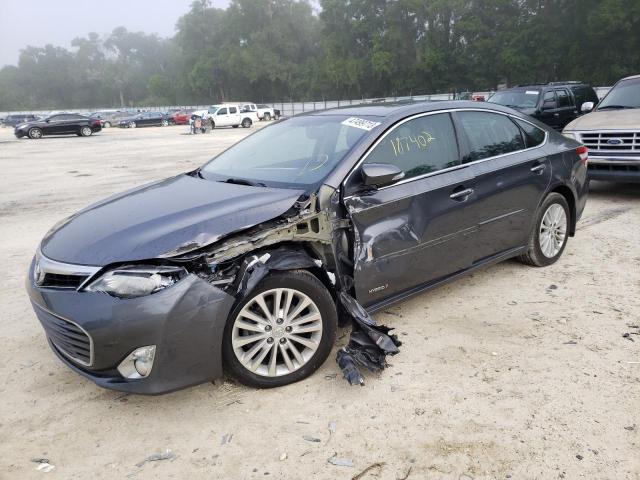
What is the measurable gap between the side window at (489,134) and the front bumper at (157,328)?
7.78 feet

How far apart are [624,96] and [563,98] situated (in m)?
4.54

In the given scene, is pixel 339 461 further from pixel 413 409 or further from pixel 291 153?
pixel 291 153

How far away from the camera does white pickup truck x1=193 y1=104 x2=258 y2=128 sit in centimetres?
3662

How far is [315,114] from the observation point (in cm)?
445

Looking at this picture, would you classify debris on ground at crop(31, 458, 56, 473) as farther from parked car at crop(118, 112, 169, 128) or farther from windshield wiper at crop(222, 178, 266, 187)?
parked car at crop(118, 112, 169, 128)

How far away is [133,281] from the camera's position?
2.77 meters

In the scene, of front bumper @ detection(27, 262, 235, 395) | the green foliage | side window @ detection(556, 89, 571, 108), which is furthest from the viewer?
the green foliage

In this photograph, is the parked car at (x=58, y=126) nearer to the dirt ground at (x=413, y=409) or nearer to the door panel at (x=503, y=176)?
the dirt ground at (x=413, y=409)

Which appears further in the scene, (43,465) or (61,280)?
(61,280)

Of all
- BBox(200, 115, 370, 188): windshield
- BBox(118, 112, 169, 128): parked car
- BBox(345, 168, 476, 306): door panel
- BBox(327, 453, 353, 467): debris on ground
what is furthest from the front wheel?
BBox(327, 453, 353, 467): debris on ground

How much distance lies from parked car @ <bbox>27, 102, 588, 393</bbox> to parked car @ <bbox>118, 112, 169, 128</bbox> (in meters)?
42.7

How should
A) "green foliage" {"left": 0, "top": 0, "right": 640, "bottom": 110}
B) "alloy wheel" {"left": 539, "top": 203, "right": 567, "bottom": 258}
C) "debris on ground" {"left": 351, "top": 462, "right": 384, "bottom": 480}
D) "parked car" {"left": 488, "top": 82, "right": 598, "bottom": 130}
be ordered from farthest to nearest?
"green foliage" {"left": 0, "top": 0, "right": 640, "bottom": 110}
"parked car" {"left": 488, "top": 82, "right": 598, "bottom": 130}
"alloy wheel" {"left": 539, "top": 203, "right": 567, "bottom": 258}
"debris on ground" {"left": 351, "top": 462, "right": 384, "bottom": 480}

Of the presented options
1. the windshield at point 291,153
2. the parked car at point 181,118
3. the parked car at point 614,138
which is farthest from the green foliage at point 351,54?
the windshield at point 291,153

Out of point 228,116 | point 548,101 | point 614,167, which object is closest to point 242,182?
point 614,167
